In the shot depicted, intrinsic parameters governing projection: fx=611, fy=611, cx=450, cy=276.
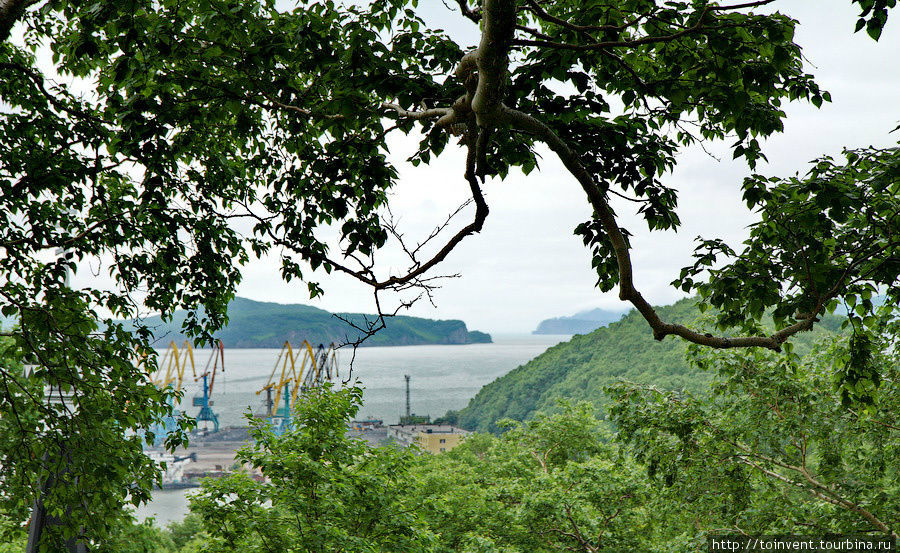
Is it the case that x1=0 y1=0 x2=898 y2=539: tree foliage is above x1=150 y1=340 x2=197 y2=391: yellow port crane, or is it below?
above

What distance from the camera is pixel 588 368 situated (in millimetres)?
40000

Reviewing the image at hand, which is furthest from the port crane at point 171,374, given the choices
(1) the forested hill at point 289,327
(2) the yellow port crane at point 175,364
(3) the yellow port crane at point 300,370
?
(1) the forested hill at point 289,327

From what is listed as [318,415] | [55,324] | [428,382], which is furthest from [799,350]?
[428,382]

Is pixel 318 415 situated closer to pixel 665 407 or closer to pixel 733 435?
pixel 665 407

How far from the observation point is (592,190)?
7.27 feet

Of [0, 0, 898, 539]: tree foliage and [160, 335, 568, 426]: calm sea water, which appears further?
[160, 335, 568, 426]: calm sea water

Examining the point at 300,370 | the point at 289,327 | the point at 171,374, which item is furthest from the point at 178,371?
the point at 289,327

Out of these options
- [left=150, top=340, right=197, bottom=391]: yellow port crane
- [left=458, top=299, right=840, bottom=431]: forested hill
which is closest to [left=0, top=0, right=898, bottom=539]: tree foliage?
[left=150, top=340, right=197, bottom=391]: yellow port crane

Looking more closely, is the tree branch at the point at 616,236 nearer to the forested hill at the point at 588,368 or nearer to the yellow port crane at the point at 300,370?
the yellow port crane at the point at 300,370

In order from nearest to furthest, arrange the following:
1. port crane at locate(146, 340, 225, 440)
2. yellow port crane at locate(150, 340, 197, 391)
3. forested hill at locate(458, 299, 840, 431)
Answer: port crane at locate(146, 340, 225, 440) → yellow port crane at locate(150, 340, 197, 391) → forested hill at locate(458, 299, 840, 431)

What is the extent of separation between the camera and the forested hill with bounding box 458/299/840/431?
31.4 metres

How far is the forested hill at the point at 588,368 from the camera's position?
3139cm

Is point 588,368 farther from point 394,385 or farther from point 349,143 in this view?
point 394,385

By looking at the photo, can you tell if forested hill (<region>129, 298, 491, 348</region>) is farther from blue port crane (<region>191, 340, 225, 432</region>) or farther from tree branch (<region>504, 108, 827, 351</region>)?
tree branch (<region>504, 108, 827, 351</region>)
